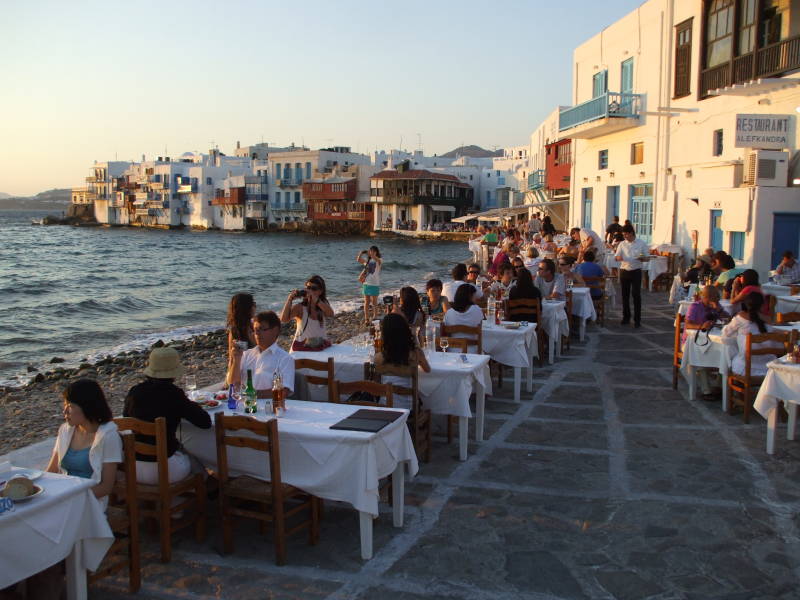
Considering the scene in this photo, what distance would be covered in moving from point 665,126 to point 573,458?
16.0 metres

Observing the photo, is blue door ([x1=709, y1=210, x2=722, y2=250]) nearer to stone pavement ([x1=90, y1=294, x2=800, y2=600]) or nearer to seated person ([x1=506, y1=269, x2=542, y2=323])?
seated person ([x1=506, y1=269, x2=542, y2=323])

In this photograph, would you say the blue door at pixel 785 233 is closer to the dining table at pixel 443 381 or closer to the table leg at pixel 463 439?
the dining table at pixel 443 381

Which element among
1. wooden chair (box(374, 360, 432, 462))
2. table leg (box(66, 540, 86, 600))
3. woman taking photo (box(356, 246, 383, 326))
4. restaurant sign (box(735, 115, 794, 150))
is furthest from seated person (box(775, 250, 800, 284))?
table leg (box(66, 540, 86, 600))

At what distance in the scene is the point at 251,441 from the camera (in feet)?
14.7

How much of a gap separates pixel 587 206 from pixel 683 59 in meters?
8.63

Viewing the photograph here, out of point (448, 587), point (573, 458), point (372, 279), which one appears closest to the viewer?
point (448, 587)

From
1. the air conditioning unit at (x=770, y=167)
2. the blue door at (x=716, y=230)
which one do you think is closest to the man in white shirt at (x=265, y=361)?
the air conditioning unit at (x=770, y=167)

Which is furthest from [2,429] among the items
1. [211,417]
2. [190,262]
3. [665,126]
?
[190,262]

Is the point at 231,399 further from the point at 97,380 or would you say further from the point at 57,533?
the point at 97,380

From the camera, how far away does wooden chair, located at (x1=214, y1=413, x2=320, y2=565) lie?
14.7 ft

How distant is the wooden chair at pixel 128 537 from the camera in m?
4.13

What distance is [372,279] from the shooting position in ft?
54.5

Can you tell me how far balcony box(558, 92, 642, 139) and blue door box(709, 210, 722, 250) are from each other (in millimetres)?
4808

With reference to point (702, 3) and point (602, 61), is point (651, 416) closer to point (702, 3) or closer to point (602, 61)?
point (702, 3)
